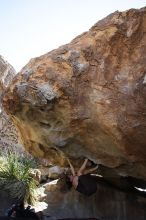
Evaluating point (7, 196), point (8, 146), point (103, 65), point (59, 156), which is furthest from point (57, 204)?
point (8, 146)

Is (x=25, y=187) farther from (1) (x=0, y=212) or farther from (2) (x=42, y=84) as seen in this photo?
(2) (x=42, y=84)

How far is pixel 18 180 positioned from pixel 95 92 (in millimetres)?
6062

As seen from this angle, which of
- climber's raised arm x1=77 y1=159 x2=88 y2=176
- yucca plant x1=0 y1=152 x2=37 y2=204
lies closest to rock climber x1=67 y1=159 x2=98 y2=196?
climber's raised arm x1=77 y1=159 x2=88 y2=176

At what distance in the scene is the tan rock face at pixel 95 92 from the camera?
7773 millimetres

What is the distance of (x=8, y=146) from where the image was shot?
824 inches

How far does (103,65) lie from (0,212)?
654 centimetres

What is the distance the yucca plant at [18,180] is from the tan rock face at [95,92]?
423 centimetres

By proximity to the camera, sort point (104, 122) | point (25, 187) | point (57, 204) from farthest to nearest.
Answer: point (25, 187) < point (57, 204) < point (104, 122)

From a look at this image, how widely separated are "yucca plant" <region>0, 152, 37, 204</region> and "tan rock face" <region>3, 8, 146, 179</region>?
423 cm

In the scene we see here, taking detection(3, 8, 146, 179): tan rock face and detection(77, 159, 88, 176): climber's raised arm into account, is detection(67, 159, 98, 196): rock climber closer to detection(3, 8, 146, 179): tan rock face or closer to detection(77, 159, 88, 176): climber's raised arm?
detection(77, 159, 88, 176): climber's raised arm

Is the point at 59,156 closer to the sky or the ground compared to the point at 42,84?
closer to the ground

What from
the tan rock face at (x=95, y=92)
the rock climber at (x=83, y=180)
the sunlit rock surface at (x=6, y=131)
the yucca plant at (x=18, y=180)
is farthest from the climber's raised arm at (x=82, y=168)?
the sunlit rock surface at (x=6, y=131)

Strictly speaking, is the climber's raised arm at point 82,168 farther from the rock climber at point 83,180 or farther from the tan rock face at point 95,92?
the tan rock face at point 95,92

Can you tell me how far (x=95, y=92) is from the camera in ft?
26.3
